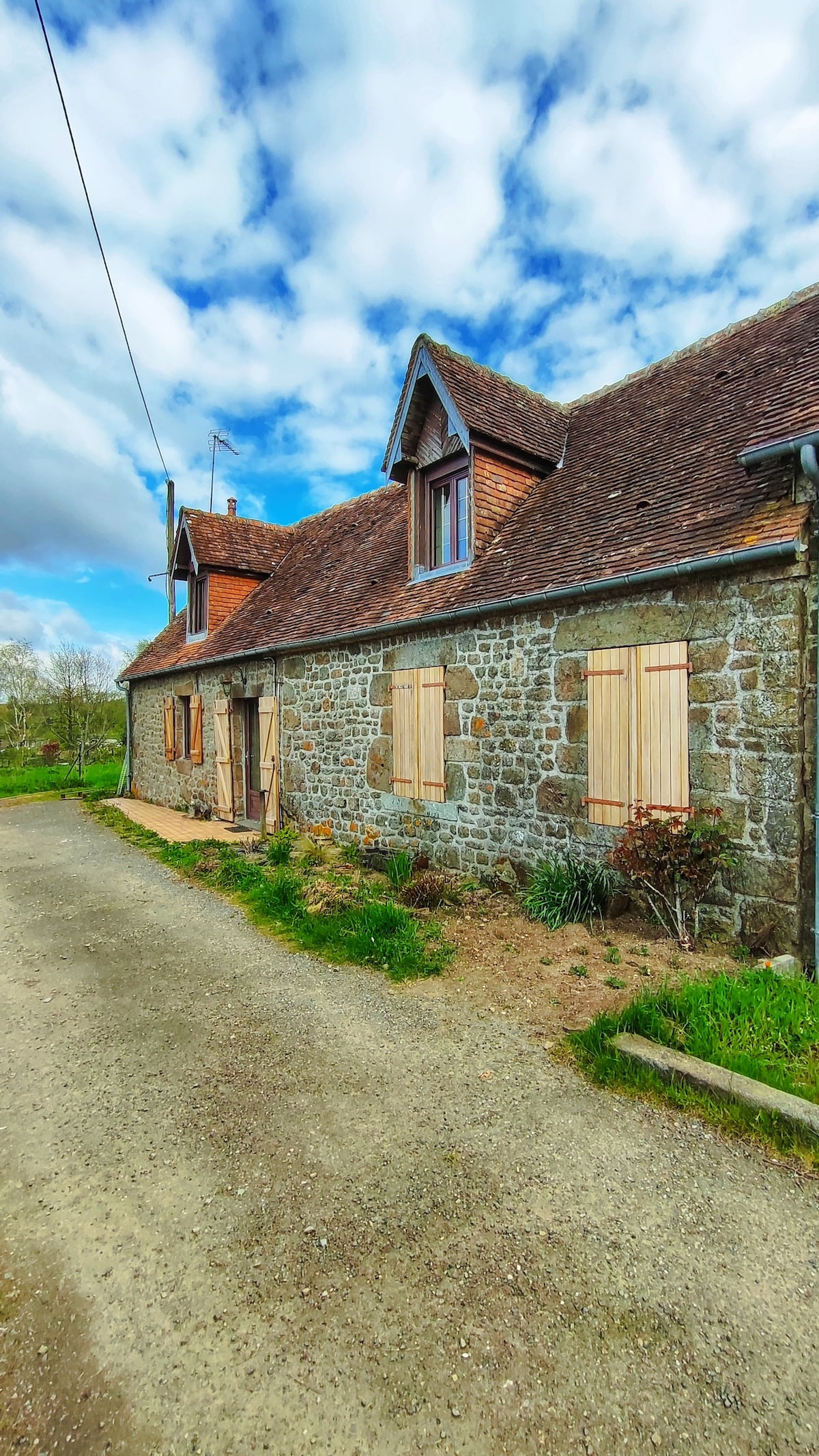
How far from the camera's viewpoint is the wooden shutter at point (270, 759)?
10.5m

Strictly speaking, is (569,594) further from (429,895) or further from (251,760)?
(251,760)

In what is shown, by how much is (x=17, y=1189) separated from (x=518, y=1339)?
7.01 ft

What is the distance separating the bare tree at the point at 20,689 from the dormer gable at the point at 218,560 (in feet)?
53.2

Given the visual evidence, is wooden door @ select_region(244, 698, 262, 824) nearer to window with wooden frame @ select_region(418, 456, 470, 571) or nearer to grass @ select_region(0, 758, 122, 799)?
window with wooden frame @ select_region(418, 456, 470, 571)

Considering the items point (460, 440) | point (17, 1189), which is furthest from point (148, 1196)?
point (460, 440)

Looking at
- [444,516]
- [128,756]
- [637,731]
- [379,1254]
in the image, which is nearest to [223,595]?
[128,756]

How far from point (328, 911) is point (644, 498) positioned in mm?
5064

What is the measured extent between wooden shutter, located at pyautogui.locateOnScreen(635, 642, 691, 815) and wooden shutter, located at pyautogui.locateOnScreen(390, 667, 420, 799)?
3.00 m

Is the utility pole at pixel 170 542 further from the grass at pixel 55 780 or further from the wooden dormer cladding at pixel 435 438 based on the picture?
the wooden dormer cladding at pixel 435 438

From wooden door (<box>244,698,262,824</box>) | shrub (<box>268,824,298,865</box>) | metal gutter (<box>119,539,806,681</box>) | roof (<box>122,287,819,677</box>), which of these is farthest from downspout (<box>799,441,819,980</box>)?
wooden door (<box>244,698,262,824</box>)

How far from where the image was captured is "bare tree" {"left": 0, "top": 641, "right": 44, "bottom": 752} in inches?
1073

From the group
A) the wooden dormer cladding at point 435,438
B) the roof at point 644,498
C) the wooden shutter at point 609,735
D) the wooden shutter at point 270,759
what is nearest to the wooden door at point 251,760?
the wooden shutter at point 270,759

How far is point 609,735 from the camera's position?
570 centimetres

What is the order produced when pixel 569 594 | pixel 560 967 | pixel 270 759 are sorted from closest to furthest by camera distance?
pixel 560 967
pixel 569 594
pixel 270 759
